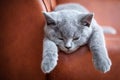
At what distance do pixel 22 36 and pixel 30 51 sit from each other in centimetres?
8

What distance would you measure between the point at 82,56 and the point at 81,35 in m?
0.09

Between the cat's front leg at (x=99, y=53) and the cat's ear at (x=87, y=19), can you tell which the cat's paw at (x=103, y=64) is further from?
the cat's ear at (x=87, y=19)

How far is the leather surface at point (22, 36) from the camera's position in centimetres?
111

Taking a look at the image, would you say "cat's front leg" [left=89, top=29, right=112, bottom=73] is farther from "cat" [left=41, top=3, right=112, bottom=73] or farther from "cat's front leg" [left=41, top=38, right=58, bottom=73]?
"cat's front leg" [left=41, top=38, right=58, bottom=73]

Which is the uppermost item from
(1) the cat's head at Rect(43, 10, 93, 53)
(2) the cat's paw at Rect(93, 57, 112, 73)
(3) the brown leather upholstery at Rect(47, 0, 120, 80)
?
(1) the cat's head at Rect(43, 10, 93, 53)

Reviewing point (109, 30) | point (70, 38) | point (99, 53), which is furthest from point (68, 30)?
point (109, 30)

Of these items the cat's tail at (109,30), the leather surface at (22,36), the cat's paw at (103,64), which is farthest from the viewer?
the cat's tail at (109,30)

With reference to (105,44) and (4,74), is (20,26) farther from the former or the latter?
(105,44)

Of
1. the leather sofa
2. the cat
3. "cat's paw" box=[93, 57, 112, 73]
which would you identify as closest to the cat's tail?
the leather sofa

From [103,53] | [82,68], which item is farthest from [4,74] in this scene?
[103,53]

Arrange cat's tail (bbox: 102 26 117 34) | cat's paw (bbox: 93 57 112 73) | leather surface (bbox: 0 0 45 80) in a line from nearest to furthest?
1. cat's paw (bbox: 93 57 112 73)
2. leather surface (bbox: 0 0 45 80)
3. cat's tail (bbox: 102 26 117 34)

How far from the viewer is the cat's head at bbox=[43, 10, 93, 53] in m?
1.01

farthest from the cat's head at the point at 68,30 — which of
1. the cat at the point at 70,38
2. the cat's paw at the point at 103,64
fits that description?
the cat's paw at the point at 103,64

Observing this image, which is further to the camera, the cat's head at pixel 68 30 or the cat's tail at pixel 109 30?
the cat's tail at pixel 109 30
